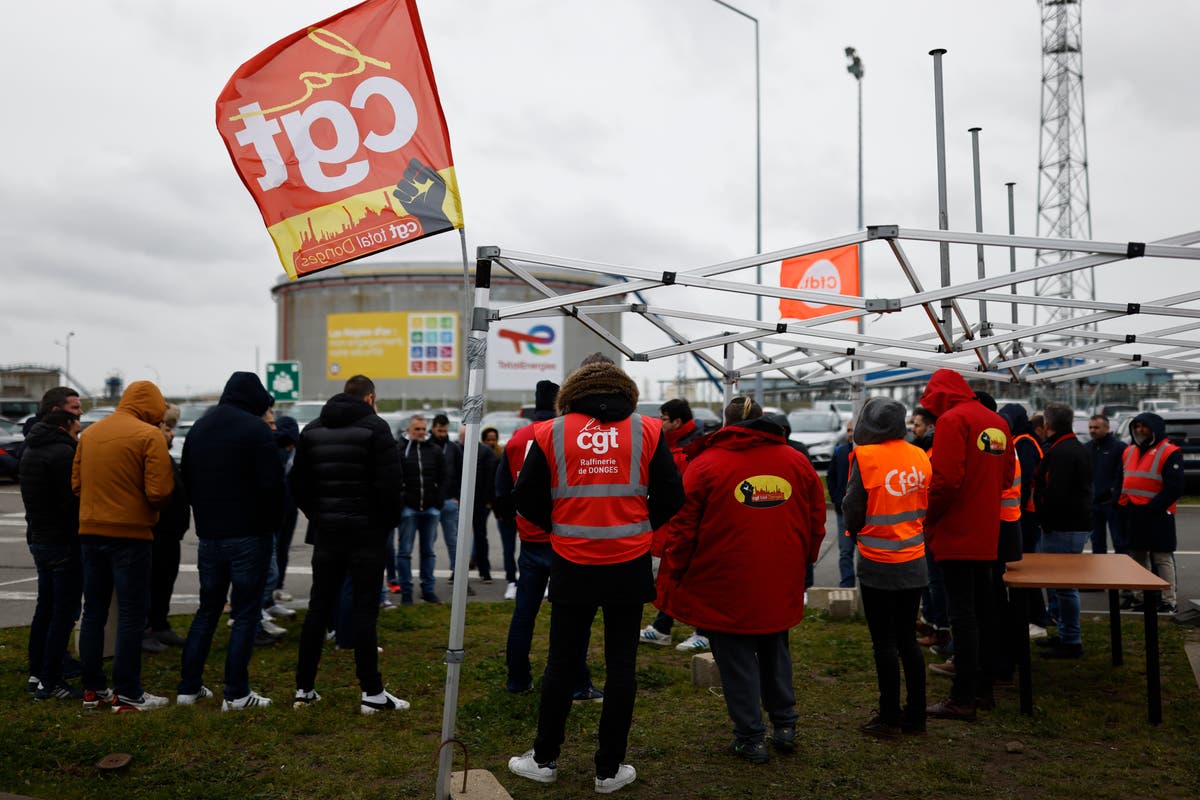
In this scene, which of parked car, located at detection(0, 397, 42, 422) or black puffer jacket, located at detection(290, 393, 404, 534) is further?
parked car, located at detection(0, 397, 42, 422)

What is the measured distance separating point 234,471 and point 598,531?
253 centimetres

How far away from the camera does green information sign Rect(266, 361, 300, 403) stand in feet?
92.2

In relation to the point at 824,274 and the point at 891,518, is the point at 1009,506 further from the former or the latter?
the point at 824,274

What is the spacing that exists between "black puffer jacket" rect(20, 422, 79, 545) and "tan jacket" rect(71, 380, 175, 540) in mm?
203

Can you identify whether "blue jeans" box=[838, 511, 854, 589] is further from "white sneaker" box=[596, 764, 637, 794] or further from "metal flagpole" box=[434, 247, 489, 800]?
"metal flagpole" box=[434, 247, 489, 800]

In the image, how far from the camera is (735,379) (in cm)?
791

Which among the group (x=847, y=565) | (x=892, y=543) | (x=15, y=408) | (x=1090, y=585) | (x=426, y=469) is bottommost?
(x=847, y=565)

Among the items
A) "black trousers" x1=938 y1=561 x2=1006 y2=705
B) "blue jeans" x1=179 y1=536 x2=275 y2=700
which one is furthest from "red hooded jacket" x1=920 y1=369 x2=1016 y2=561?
"blue jeans" x1=179 y1=536 x2=275 y2=700

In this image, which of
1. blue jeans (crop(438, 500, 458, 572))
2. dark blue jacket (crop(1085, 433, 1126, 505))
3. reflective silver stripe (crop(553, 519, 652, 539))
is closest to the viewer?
reflective silver stripe (crop(553, 519, 652, 539))

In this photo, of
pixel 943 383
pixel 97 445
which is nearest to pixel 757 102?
pixel 943 383

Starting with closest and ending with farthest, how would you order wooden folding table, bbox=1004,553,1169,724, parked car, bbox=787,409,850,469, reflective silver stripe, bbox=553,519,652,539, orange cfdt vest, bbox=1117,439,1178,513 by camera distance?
1. reflective silver stripe, bbox=553,519,652,539
2. wooden folding table, bbox=1004,553,1169,724
3. orange cfdt vest, bbox=1117,439,1178,513
4. parked car, bbox=787,409,850,469

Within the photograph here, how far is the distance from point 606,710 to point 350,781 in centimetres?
130

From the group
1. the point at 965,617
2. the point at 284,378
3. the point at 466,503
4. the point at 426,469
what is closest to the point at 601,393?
the point at 466,503

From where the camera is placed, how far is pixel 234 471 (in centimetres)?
560
